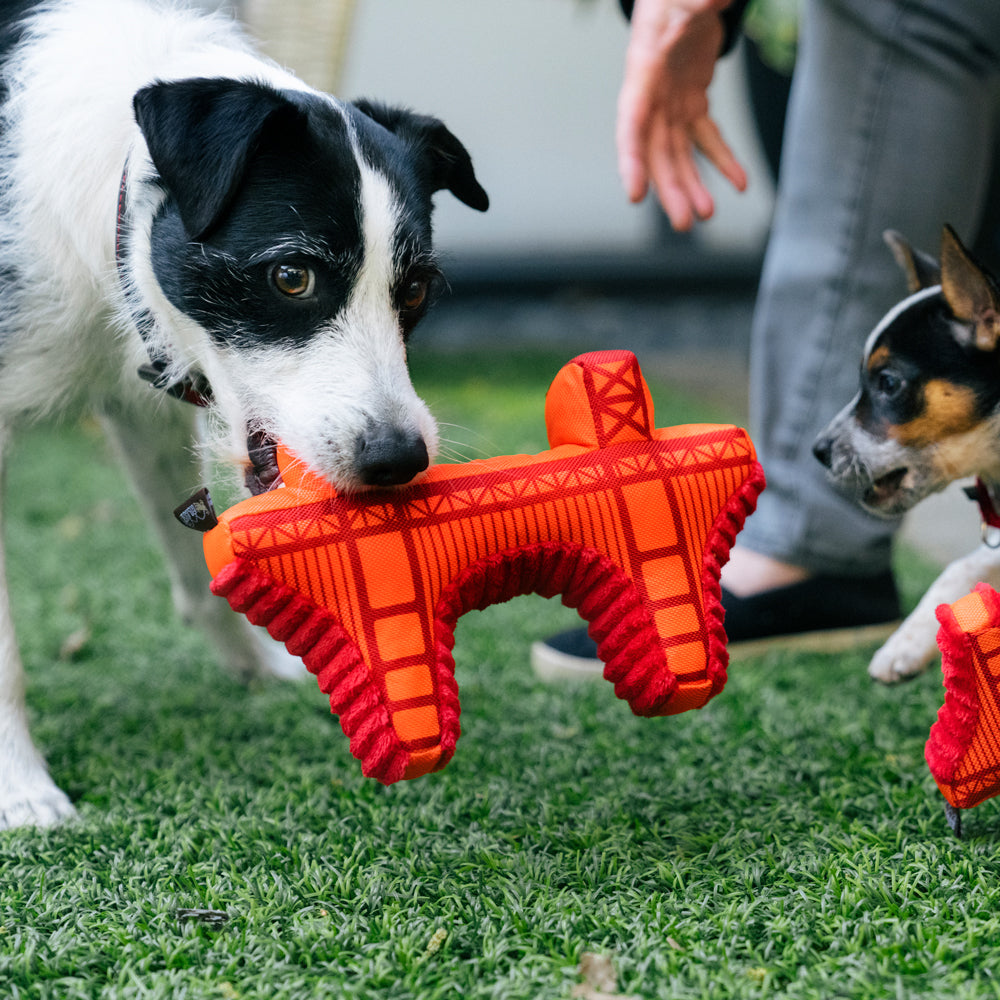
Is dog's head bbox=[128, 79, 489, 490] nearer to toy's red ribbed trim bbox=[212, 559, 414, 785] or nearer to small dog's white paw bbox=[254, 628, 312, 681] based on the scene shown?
toy's red ribbed trim bbox=[212, 559, 414, 785]

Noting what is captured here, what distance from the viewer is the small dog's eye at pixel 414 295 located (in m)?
1.48

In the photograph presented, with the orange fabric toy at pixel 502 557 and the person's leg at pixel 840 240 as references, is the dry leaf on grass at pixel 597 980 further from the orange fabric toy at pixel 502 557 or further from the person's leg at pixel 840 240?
the person's leg at pixel 840 240

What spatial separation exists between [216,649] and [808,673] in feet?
3.85

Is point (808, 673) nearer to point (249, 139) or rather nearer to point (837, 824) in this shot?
point (837, 824)

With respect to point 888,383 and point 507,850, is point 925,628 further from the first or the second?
point 507,850

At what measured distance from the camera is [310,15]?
3227 mm

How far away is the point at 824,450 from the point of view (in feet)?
5.93

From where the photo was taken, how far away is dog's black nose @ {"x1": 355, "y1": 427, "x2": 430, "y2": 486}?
4.09 feet

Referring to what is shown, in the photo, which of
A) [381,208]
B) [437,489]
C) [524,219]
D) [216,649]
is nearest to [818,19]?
[381,208]

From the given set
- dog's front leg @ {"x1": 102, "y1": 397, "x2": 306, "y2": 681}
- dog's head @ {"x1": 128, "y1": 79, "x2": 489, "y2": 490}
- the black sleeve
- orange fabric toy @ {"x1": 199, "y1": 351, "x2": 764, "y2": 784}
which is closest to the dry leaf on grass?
orange fabric toy @ {"x1": 199, "y1": 351, "x2": 764, "y2": 784}

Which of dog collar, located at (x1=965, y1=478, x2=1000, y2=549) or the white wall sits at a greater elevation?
dog collar, located at (x1=965, y1=478, x2=1000, y2=549)

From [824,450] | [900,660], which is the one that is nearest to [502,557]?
[900,660]

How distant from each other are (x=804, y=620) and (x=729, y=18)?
1.17 m

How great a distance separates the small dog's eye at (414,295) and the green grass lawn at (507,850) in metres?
0.20
